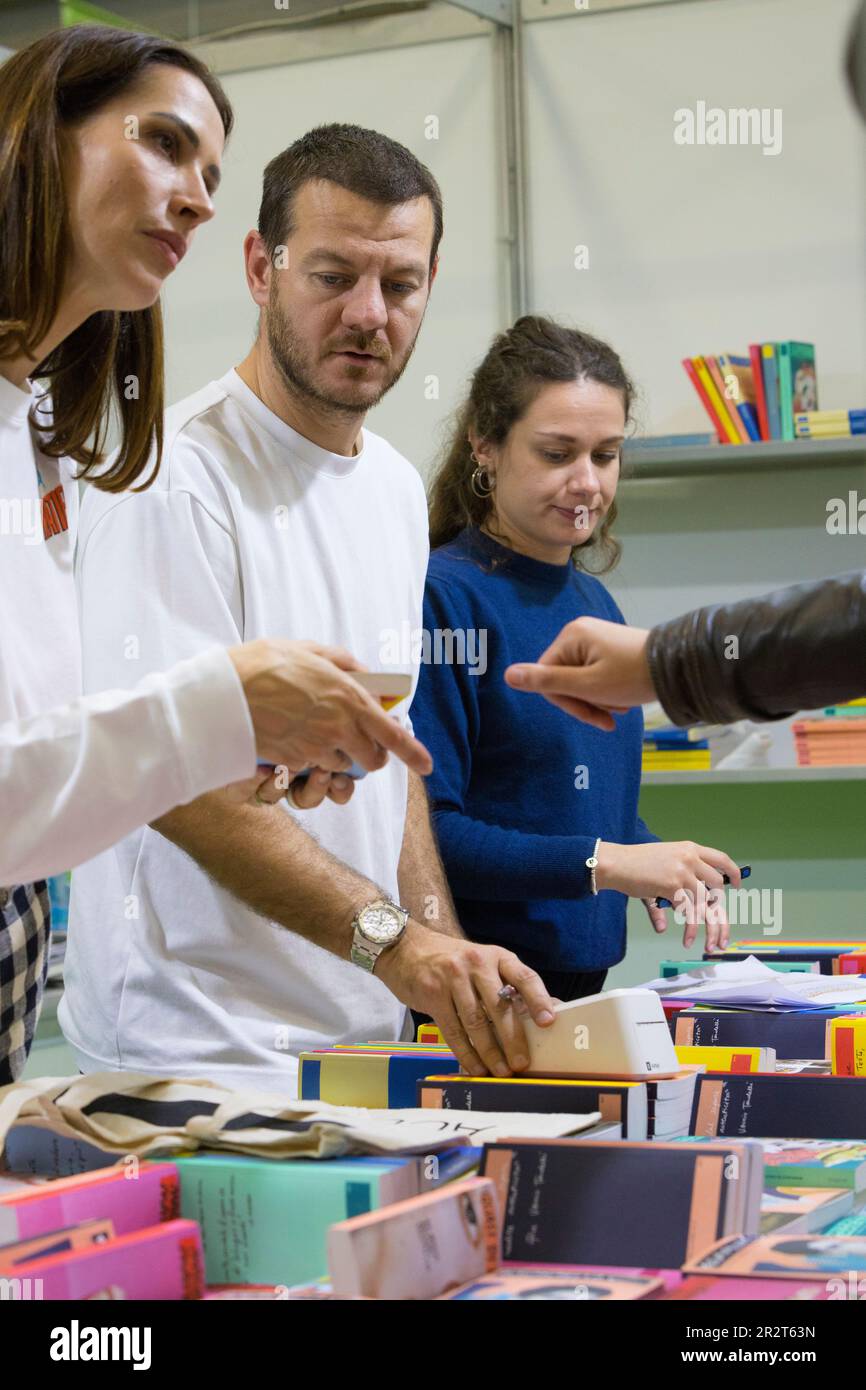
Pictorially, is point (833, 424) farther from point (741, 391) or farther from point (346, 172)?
point (346, 172)

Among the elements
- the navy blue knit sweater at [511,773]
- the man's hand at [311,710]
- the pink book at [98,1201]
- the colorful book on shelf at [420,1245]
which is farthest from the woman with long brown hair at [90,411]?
the navy blue knit sweater at [511,773]

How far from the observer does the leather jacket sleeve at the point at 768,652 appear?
138 cm

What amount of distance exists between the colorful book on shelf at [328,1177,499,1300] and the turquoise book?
54mm

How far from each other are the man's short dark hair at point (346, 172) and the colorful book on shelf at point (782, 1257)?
1.52 metres

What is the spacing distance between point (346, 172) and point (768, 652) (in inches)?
44.1

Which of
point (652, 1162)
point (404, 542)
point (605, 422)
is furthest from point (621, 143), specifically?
point (652, 1162)

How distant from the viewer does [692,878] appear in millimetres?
2354

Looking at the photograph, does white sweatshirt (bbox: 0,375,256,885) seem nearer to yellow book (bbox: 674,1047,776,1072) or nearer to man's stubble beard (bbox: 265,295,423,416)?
yellow book (bbox: 674,1047,776,1072)

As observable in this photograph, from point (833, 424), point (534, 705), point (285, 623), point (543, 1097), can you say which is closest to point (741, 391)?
point (833, 424)

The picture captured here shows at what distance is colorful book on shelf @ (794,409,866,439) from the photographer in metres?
4.26

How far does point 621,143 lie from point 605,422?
2.34 m

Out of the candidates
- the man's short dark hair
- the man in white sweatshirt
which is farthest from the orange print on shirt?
the man's short dark hair

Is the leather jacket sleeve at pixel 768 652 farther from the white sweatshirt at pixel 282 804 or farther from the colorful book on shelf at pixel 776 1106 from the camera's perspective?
the white sweatshirt at pixel 282 804

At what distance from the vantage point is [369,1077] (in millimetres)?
1574
